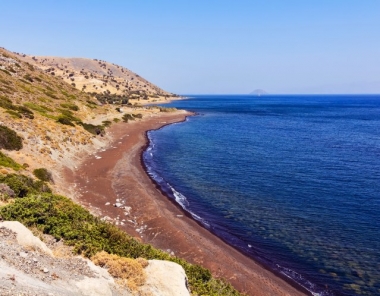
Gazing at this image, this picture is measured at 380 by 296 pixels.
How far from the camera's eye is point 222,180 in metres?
37.5

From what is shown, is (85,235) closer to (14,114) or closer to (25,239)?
(25,239)

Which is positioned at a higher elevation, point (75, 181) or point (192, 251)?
point (75, 181)

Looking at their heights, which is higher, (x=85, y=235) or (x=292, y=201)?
(x=85, y=235)

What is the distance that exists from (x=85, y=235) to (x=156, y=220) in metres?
12.0

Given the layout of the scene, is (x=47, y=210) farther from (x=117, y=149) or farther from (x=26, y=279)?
(x=117, y=149)

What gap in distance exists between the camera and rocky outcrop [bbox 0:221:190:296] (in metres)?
8.80

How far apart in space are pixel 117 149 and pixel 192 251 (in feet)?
111

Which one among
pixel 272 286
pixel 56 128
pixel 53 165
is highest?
pixel 56 128

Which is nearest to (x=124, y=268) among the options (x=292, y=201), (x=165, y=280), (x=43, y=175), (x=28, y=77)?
(x=165, y=280)

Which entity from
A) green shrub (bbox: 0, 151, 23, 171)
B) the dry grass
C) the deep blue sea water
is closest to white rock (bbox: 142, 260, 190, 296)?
the dry grass

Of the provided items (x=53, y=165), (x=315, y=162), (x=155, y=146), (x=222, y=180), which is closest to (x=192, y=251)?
(x=222, y=180)

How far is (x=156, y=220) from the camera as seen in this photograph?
25.6 meters

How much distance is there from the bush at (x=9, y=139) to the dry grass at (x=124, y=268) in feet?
82.4

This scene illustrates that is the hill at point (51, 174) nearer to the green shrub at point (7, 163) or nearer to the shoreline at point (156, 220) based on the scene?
the green shrub at point (7, 163)
